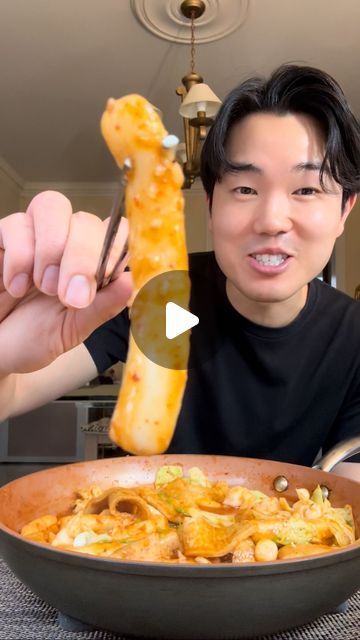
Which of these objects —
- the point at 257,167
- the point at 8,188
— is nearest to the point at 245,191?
the point at 257,167

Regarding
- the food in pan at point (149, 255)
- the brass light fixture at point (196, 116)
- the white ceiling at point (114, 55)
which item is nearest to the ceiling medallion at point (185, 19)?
the white ceiling at point (114, 55)

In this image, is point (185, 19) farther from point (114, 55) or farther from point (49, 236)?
point (49, 236)

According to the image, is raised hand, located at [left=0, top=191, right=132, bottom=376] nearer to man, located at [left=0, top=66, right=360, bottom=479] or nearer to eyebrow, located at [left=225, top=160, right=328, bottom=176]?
man, located at [left=0, top=66, right=360, bottom=479]

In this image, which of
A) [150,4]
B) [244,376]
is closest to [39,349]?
[244,376]

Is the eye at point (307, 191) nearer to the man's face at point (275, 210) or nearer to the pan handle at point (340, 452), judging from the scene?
the man's face at point (275, 210)

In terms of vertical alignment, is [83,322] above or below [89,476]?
above

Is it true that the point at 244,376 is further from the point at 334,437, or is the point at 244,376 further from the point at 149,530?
the point at 149,530
